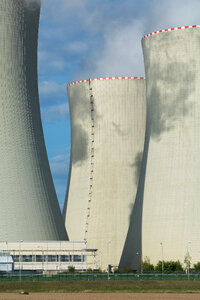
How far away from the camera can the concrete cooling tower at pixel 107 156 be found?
2552 inches

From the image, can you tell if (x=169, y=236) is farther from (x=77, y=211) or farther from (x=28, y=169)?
(x=77, y=211)

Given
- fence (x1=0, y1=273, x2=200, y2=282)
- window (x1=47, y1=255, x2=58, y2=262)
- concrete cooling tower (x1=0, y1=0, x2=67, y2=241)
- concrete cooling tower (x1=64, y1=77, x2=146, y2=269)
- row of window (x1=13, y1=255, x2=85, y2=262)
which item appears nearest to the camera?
fence (x1=0, y1=273, x2=200, y2=282)

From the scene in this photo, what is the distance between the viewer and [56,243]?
5425cm

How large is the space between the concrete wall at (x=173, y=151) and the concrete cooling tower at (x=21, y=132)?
6443mm

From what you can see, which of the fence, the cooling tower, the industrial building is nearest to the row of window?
the industrial building

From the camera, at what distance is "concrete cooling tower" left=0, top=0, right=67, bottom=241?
5053 cm

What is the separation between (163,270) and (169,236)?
2029 mm

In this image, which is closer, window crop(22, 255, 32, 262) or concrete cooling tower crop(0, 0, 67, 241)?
concrete cooling tower crop(0, 0, 67, 241)

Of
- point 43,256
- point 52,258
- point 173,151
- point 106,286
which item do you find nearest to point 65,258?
point 52,258

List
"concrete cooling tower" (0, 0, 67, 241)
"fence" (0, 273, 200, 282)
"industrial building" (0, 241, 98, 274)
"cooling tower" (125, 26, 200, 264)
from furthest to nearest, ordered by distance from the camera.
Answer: "industrial building" (0, 241, 98, 274), "cooling tower" (125, 26, 200, 264), "concrete cooling tower" (0, 0, 67, 241), "fence" (0, 273, 200, 282)

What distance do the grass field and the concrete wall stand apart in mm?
7039

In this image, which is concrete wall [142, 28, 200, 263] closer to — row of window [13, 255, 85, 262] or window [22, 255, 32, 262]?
row of window [13, 255, 85, 262]

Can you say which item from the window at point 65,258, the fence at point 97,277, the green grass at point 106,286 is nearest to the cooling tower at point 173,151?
the fence at point 97,277

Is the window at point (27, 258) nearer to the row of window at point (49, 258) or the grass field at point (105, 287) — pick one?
the row of window at point (49, 258)
